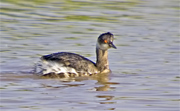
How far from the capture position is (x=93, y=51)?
15992 mm

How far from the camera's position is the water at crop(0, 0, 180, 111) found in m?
10.5

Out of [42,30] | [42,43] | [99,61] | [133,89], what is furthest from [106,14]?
[133,89]

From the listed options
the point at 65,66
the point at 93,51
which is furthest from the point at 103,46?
the point at 93,51

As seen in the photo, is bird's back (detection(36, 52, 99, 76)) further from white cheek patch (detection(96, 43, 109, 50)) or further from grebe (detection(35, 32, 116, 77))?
white cheek patch (detection(96, 43, 109, 50))

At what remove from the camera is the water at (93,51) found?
10508mm

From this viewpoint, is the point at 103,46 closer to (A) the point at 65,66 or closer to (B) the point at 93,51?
(A) the point at 65,66

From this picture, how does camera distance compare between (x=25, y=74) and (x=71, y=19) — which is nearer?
(x=25, y=74)

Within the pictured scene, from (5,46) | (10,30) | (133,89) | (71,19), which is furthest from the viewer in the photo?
(71,19)

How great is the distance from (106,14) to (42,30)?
378 centimetres

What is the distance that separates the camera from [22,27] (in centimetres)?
1864

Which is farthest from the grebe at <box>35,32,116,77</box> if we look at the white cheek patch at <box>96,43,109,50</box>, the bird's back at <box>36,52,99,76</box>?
the white cheek patch at <box>96,43,109,50</box>

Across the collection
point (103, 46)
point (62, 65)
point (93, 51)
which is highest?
point (103, 46)

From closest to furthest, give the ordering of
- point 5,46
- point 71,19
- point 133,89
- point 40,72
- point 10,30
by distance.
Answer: point 133,89
point 40,72
point 5,46
point 10,30
point 71,19

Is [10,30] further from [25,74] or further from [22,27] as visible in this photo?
[25,74]
